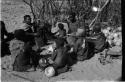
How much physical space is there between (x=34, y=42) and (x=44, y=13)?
2136 millimetres

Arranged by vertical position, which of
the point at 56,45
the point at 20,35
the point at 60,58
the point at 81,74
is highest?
the point at 20,35

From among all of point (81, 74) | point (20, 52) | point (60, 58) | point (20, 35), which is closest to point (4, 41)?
point (20, 35)

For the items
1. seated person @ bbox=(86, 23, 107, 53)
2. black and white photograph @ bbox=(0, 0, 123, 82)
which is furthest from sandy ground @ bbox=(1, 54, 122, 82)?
seated person @ bbox=(86, 23, 107, 53)

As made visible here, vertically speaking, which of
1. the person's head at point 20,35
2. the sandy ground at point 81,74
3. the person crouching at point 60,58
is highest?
the person's head at point 20,35

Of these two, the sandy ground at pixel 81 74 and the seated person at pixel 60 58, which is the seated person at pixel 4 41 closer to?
the sandy ground at pixel 81 74

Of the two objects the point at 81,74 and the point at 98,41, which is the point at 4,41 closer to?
the point at 81,74

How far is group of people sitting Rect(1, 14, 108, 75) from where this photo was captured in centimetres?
570

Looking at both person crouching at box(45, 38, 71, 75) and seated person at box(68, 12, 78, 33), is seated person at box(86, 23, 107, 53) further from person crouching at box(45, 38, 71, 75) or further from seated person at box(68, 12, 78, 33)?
person crouching at box(45, 38, 71, 75)

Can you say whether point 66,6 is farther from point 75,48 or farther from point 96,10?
point 75,48

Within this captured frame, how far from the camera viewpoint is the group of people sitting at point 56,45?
5695 millimetres

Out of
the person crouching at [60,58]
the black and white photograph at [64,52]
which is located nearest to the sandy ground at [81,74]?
the black and white photograph at [64,52]

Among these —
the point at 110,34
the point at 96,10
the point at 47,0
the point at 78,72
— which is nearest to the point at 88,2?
the point at 96,10

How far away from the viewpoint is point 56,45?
5.77m

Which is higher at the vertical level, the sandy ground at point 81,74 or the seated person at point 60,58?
the seated person at point 60,58
